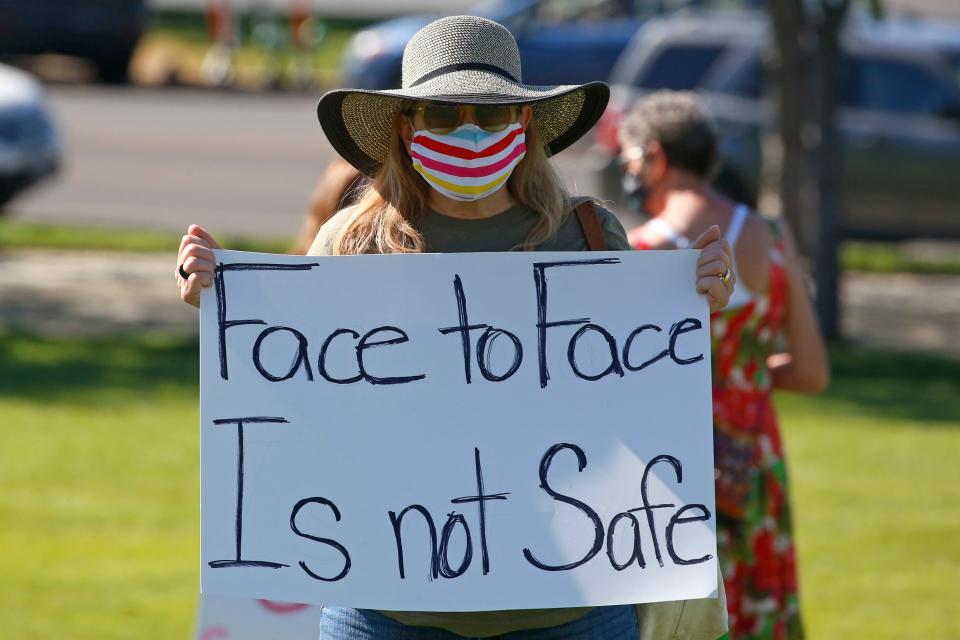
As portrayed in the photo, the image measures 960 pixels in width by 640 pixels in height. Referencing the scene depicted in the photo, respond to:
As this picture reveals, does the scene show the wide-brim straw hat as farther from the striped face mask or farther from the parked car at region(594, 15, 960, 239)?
the parked car at region(594, 15, 960, 239)

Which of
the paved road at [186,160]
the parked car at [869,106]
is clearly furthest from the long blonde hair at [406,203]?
the paved road at [186,160]

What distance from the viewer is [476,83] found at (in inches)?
112

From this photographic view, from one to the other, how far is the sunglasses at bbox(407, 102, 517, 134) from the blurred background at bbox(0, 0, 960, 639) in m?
0.39

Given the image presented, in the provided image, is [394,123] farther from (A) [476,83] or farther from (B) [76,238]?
(B) [76,238]

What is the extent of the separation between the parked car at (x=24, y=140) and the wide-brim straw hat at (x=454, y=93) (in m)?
10.0

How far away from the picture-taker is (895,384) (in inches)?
357

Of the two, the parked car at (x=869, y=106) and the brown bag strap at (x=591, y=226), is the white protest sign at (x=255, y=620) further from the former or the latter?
the parked car at (x=869, y=106)

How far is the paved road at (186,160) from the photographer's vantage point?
46.7 ft

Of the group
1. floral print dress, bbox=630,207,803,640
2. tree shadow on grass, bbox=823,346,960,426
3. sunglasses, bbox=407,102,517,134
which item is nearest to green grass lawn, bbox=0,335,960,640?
tree shadow on grass, bbox=823,346,960,426

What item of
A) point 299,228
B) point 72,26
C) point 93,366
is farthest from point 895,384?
point 72,26

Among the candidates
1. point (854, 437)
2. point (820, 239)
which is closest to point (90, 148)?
point (820, 239)

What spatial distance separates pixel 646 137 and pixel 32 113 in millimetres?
9580

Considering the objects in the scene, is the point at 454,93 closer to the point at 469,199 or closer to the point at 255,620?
the point at 469,199

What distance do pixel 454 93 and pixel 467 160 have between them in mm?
120
